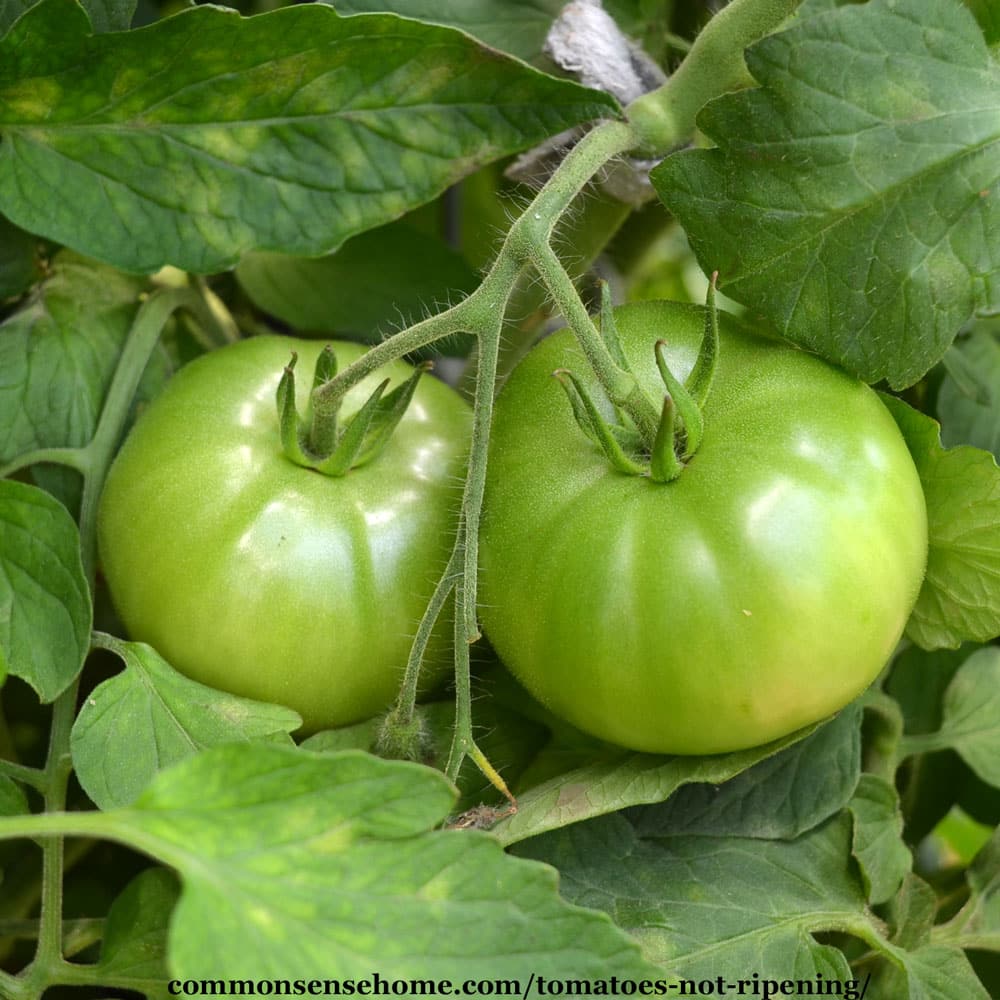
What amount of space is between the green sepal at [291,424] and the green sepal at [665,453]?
6.3 inches

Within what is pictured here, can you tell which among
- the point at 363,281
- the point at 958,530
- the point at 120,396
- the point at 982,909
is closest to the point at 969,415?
the point at 958,530

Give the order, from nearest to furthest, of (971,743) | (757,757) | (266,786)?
(266,786), (757,757), (971,743)

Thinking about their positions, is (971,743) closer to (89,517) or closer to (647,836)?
(647,836)

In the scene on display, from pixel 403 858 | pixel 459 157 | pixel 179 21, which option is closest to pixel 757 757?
pixel 403 858

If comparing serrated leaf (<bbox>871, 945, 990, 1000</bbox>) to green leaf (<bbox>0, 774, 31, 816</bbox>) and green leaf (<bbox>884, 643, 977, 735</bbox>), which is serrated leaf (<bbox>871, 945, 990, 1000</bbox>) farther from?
green leaf (<bbox>0, 774, 31, 816</bbox>)

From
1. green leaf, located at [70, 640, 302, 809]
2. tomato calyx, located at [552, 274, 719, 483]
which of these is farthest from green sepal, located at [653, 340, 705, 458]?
green leaf, located at [70, 640, 302, 809]

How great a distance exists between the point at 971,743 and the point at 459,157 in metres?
0.42

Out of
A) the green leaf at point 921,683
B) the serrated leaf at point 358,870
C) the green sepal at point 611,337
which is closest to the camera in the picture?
the serrated leaf at point 358,870

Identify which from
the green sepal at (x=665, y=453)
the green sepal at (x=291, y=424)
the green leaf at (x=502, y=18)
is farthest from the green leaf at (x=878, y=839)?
the green leaf at (x=502, y=18)

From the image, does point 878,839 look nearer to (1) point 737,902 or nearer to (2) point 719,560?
(1) point 737,902

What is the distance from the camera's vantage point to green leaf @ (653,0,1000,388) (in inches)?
18.6

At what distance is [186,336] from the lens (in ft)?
2.28

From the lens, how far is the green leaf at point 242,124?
1.69 ft

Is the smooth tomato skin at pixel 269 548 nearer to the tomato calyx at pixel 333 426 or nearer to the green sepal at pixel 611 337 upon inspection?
the tomato calyx at pixel 333 426
